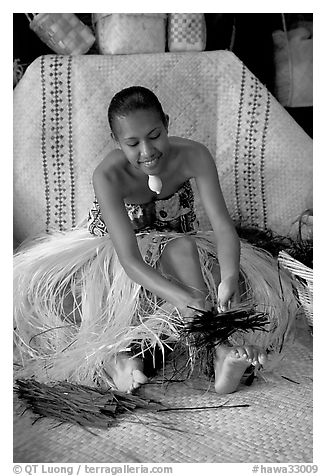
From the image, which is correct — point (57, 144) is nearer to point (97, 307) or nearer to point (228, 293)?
point (97, 307)

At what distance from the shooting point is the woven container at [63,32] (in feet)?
6.75

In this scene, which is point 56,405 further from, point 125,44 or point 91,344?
point 125,44

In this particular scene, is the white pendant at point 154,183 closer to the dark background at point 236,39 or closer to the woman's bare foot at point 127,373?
the woman's bare foot at point 127,373

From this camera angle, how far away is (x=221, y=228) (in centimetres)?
164

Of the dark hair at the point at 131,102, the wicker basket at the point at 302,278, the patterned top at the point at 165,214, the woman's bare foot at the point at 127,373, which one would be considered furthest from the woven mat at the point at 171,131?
the woman's bare foot at the point at 127,373

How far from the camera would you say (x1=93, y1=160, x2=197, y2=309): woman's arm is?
1.52 metres

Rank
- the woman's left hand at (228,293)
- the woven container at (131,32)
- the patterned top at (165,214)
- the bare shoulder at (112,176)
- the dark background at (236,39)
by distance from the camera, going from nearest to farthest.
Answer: the woman's left hand at (228,293) → the bare shoulder at (112,176) → the patterned top at (165,214) → the woven container at (131,32) → the dark background at (236,39)

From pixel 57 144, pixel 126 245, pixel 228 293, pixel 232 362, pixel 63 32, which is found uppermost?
pixel 63 32

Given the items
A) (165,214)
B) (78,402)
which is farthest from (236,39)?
(78,402)

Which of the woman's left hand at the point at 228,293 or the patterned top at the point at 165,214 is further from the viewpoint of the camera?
the patterned top at the point at 165,214

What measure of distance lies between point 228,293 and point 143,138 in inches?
14.6

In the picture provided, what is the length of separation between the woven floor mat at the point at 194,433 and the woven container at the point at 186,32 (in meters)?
1.03

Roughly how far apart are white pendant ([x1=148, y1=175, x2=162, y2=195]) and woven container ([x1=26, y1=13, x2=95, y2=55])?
675 millimetres

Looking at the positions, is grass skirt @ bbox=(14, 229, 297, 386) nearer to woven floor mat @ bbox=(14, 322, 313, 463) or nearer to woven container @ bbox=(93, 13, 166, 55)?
woven floor mat @ bbox=(14, 322, 313, 463)
